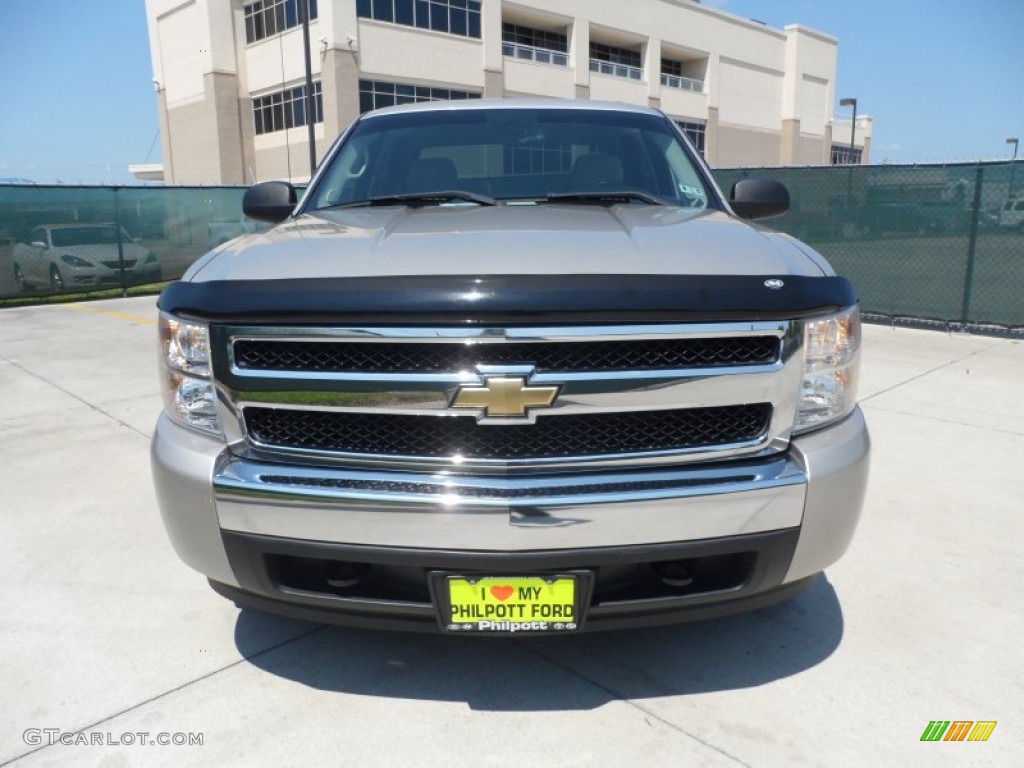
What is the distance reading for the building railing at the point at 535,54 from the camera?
3750 centimetres

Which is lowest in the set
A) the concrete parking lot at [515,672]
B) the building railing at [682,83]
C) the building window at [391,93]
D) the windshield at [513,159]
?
the concrete parking lot at [515,672]

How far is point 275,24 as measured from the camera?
34.4 metres

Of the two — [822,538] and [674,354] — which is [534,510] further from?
[822,538]

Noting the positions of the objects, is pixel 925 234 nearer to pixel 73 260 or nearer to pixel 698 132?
pixel 73 260

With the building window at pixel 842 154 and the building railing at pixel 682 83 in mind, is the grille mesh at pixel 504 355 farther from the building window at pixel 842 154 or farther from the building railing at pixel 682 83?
the building window at pixel 842 154

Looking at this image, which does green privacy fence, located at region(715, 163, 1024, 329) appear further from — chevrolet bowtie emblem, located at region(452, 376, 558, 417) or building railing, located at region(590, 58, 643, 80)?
building railing, located at region(590, 58, 643, 80)

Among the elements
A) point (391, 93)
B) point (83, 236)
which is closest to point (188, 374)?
point (83, 236)

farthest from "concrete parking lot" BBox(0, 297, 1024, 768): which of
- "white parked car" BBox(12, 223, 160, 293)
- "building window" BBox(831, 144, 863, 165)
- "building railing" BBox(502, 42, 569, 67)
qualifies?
"building window" BBox(831, 144, 863, 165)

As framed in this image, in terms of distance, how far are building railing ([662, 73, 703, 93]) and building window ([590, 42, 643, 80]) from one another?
1.86 metres

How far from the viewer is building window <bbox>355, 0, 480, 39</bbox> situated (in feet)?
105

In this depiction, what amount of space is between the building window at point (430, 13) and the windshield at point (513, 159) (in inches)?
1218

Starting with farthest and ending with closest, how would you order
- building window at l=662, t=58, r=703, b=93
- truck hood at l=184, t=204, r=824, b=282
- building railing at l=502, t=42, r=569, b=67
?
building window at l=662, t=58, r=703, b=93
building railing at l=502, t=42, r=569, b=67
truck hood at l=184, t=204, r=824, b=282

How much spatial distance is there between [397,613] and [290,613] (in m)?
0.34

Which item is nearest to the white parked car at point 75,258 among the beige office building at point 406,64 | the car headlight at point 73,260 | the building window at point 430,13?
the car headlight at point 73,260
